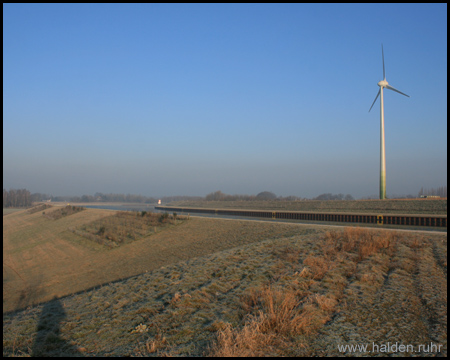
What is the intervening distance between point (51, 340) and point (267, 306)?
17.0 feet

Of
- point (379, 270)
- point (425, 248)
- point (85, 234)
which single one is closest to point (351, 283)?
point (379, 270)

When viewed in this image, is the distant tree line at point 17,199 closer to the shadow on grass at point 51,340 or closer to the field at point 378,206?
the field at point 378,206

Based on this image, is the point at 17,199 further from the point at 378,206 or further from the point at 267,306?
the point at 267,306

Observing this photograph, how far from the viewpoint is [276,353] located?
19.5ft

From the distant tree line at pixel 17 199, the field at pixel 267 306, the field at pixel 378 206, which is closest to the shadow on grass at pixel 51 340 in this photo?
the field at pixel 267 306

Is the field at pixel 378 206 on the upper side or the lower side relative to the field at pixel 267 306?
upper

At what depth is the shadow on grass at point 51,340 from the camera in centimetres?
697

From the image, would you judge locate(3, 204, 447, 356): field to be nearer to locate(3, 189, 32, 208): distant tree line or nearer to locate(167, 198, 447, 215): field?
locate(167, 198, 447, 215): field

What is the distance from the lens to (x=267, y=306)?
25.6ft

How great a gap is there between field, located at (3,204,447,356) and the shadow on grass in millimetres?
34

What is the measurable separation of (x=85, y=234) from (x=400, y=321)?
31.6m

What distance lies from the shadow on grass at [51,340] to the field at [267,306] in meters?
0.03

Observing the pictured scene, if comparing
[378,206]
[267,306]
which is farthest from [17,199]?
[267,306]

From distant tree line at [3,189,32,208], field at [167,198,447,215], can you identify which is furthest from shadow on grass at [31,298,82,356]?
distant tree line at [3,189,32,208]
